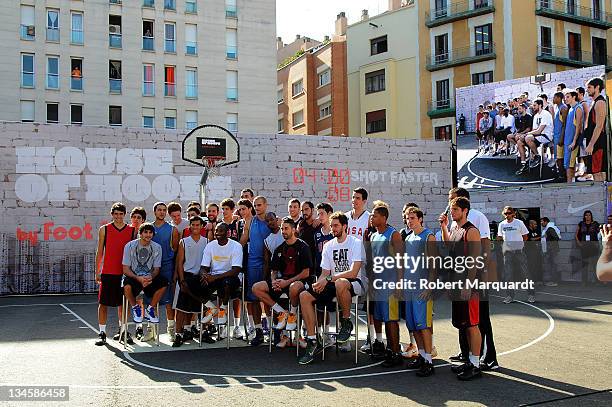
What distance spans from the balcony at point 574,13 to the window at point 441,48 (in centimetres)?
532

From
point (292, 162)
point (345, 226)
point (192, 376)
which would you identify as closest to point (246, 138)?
point (292, 162)

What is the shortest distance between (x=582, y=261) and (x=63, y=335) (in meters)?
15.0

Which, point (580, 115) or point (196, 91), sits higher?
point (196, 91)

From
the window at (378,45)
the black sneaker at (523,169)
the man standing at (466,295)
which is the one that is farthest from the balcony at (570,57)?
the man standing at (466,295)

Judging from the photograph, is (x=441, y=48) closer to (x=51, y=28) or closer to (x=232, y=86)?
(x=232, y=86)

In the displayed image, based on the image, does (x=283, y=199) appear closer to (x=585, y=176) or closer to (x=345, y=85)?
(x=585, y=176)

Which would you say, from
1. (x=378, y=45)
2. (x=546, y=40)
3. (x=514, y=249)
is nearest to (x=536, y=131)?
(x=514, y=249)

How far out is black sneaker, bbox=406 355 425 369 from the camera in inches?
277

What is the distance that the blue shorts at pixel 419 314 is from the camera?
7092mm

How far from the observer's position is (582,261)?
19.0m

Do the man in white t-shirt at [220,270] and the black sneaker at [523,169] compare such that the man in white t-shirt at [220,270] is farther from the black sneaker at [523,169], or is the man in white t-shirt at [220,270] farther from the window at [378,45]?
the window at [378,45]

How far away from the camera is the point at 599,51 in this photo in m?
39.1

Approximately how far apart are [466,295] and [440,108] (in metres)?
33.1

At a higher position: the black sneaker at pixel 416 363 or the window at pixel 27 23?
the window at pixel 27 23
